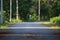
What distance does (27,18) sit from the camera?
67812mm

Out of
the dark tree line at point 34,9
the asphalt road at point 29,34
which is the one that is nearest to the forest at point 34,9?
the dark tree line at point 34,9

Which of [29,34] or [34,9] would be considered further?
[34,9]

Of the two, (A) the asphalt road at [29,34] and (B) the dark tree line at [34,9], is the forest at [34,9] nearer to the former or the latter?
(B) the dark tree line at [34,9]

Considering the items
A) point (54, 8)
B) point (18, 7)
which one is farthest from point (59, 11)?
point (18, 7)

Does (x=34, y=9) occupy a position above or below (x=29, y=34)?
below

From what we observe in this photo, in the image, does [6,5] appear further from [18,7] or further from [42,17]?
[42,17]

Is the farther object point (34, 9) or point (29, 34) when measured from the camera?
point (34, 9)

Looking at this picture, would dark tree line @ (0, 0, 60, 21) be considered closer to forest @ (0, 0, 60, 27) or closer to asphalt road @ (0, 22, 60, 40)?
forest @ (0, 0, 60, 27)

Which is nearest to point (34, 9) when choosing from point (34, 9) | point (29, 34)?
point (34, 9)

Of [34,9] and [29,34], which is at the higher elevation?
[29,34]

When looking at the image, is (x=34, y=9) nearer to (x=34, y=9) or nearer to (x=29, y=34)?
(x=34, y=9)

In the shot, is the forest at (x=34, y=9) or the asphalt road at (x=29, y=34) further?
the forest at (x=34, y=9)

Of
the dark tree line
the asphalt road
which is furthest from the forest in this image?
the asphalt road

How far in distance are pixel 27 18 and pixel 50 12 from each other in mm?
6412
